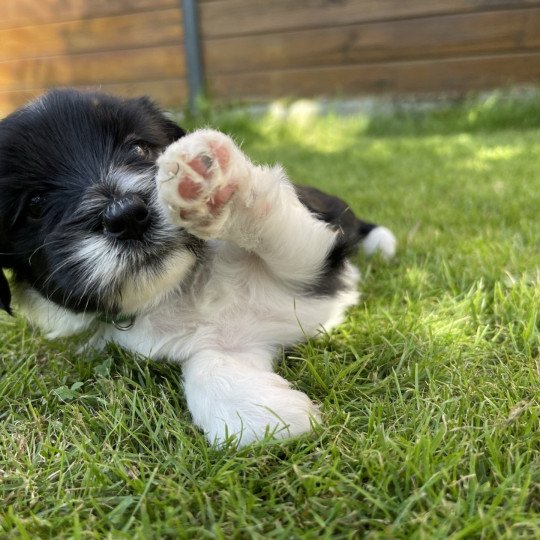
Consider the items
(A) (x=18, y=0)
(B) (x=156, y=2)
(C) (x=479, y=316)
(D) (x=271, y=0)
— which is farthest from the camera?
(A) (x=18, y=0)

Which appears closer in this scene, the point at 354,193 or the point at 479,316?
the point at 479,316

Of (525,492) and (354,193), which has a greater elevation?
(525,492)

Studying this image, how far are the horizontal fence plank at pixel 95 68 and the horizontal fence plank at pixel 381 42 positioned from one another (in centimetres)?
69

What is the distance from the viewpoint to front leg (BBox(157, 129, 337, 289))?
133 cm

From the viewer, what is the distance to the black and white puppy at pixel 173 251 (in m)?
1.42

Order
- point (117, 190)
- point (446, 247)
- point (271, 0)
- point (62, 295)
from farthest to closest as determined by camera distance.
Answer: point (271, 0) < point (446, 247) < point (62, 295) < point (117, 190)

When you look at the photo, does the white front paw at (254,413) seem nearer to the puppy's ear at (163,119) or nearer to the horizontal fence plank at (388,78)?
the puppy's ear at (163,119)

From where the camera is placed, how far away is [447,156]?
527 centimetres

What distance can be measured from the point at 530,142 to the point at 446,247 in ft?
11.8

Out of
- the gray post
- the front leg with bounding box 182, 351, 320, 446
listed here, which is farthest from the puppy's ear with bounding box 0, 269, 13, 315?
the gray post

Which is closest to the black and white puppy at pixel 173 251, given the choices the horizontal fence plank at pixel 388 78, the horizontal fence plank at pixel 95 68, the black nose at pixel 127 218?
the black nose at pixel 127 218

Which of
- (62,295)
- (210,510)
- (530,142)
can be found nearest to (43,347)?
(62,295)

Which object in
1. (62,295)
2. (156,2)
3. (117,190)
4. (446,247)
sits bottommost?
(446,247)

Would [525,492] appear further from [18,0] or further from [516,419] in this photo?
[18,0]
